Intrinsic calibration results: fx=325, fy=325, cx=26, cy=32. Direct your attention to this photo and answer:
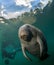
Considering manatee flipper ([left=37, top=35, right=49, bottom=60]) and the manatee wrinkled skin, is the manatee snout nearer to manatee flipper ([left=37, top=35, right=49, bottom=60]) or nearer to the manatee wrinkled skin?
the manatee wrinkled skin

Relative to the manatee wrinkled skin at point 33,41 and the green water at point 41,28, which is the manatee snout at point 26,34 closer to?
the manatee wrinkled skin at point 33,41

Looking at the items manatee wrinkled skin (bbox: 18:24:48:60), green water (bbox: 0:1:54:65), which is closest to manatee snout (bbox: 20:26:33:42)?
manatee wrinkled skin (bbox: 18:24:48:60)

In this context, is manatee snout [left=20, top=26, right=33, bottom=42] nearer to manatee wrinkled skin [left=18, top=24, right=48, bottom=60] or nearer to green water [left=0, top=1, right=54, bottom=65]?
manatee wrinkled skin [left=18, top=24, right=48, bottom=60]

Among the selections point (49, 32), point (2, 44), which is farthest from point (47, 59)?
point (2, 44)

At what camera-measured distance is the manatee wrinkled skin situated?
3.78 metres

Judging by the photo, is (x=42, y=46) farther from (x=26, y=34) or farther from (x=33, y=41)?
(x=26, y=34)

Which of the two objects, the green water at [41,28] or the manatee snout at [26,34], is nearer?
the manatee snout at [26,34]

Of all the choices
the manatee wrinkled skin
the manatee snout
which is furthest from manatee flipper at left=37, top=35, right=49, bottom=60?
the manatee snout

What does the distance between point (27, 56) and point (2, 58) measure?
31 cm

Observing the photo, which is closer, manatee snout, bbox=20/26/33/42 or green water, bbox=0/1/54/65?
manatee snout, bbox=20/26/33/42

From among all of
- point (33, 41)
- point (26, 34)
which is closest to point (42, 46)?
point (33, 41)

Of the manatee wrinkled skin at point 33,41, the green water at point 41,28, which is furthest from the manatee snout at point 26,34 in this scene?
the green water at point 41,28

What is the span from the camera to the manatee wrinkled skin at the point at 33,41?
378 cm

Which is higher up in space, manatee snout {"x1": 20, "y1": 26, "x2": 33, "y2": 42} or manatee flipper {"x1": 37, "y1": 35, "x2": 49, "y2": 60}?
manatee snout {"x1": 20, "y1": 26, "x2": 33, "y2": 42}
